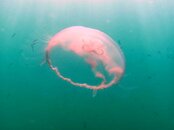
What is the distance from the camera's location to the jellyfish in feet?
15.8

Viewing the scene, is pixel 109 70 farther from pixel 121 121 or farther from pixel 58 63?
pixel 121 121

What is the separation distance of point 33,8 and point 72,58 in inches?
418

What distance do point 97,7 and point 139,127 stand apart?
27.1 ft

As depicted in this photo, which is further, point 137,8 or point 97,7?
point 97,7

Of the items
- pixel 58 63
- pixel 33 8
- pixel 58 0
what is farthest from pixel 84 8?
pixel 58 63

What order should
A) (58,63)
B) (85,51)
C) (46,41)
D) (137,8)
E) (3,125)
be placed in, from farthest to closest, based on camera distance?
(137,8)
(3,125)
(58,63)
(85,51)
(46,41)

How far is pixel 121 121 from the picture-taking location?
1132 centimetres

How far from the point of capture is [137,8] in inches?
576

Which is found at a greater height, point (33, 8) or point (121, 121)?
point (33, 8)

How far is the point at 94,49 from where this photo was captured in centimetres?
493

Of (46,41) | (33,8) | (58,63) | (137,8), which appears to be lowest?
(33,8)

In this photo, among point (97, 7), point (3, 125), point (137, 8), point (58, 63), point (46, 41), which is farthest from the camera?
point (97, 7)

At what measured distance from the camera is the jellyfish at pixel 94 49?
15.8 ft

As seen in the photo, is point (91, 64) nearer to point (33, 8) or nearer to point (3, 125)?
point (3, 125)
